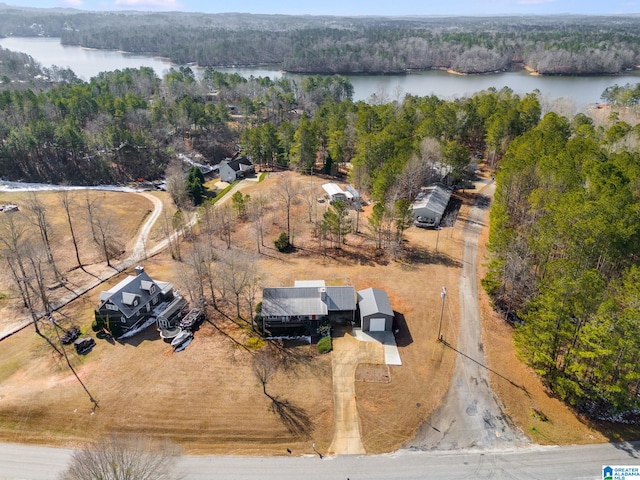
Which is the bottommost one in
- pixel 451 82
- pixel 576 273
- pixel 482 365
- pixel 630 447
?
pixel 482 365

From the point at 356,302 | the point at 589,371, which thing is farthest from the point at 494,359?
the point at 356,302

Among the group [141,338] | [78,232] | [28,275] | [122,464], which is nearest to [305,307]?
[141,338]

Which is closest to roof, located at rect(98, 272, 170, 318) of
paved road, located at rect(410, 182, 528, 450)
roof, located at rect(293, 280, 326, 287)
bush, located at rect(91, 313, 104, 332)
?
bush, located at rect(91, 313, 104, 332)

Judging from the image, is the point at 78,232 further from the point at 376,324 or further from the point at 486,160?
the point at 486,160

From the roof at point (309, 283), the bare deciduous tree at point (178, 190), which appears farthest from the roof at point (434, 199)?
the bare deciduous tree at point (178, 190)

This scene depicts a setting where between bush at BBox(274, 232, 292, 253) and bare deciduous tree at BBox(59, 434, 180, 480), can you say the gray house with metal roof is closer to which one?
bush at BBox(274, 232, 292, 253)

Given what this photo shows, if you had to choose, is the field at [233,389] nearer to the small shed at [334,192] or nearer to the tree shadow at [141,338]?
the tree shadow at [141,338]
